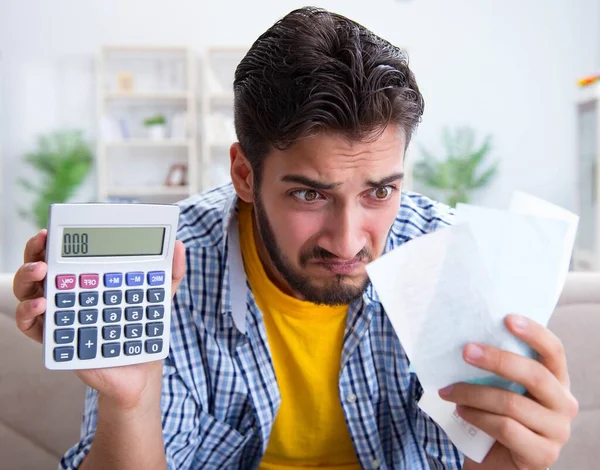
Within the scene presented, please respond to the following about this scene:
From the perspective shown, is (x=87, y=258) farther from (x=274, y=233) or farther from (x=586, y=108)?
(x=586, y=108)

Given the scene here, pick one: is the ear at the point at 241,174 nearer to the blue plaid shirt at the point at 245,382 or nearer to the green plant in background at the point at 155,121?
the blue plaid shirt at the point at 245,382

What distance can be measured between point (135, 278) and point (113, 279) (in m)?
0.03

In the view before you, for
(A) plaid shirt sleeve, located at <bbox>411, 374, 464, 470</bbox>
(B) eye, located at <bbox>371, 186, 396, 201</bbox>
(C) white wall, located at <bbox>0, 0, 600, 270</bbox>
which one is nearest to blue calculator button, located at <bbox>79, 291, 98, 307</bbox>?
(B) eye, located at <bbox>371, 186, 396, 201</bbox>

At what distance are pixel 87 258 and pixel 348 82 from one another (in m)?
0.41

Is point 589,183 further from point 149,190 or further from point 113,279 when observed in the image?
point 113,279

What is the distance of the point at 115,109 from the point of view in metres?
5.27

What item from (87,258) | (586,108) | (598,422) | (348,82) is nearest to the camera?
(87,258)

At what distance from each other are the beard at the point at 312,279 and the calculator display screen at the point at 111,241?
22cm

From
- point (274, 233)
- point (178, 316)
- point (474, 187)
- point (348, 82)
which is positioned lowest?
point (474, 187)

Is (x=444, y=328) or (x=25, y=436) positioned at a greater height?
(x=444, y=328)

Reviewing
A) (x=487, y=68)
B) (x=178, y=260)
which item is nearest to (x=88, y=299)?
(x=178, y=260)

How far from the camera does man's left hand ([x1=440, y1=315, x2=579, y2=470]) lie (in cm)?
66

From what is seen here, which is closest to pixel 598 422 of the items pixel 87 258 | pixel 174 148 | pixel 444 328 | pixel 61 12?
pixel 444 328

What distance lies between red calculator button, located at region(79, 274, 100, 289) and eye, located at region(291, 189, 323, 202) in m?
0.29
